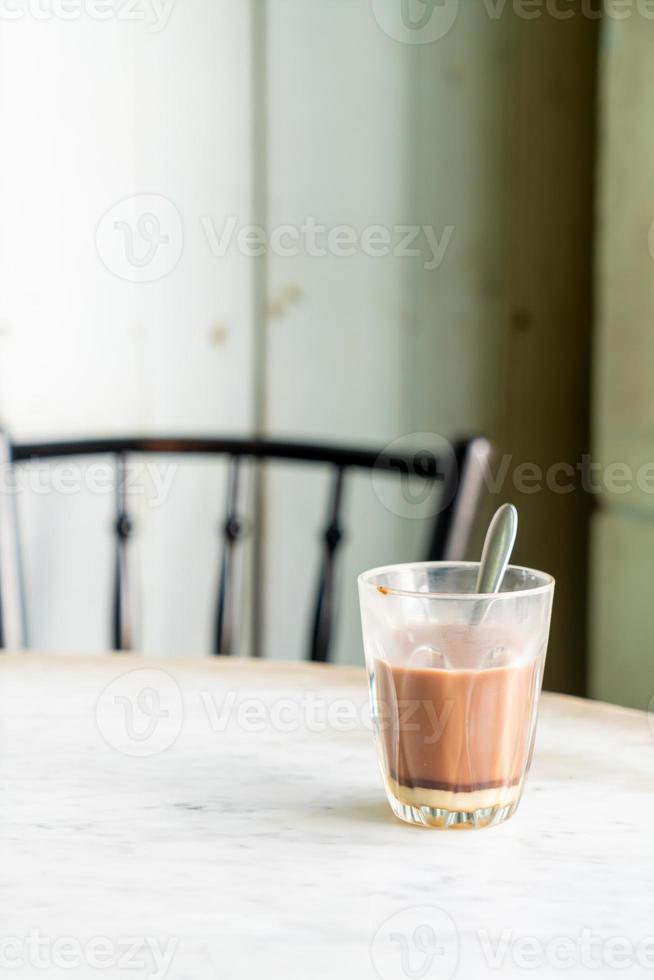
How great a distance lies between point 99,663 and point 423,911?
0.44 m

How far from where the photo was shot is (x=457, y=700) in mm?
514

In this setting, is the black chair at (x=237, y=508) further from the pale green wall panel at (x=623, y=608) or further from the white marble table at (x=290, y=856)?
the pale green wall panel at (x=623, y=608)

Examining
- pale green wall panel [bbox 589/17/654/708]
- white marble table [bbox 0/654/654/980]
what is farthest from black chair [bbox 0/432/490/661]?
pale green wall panel [bbox 589/17/654/708]

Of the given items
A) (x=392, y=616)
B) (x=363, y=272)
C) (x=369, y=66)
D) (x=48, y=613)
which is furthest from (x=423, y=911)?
(x=369, y=66)

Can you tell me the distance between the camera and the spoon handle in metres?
0.53

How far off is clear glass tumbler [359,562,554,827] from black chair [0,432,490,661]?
41cm

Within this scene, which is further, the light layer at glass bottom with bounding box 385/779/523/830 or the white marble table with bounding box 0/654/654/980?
the light layer at glass bottom with bounding box 385/779/523/830

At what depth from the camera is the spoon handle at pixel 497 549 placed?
526 mm

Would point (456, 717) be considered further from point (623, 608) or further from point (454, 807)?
point (623, 608)

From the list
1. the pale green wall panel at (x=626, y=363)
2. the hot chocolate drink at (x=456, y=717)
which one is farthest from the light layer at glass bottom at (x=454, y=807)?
the pale green wall panel at (x=626, y=363)

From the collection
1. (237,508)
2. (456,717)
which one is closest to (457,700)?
(456,717)

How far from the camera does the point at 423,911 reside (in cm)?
44

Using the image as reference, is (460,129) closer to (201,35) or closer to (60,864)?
(201,35)

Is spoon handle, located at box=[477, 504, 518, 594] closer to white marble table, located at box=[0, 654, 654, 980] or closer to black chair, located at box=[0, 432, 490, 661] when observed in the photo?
white marble table, located at box=[0, 654, 654, 980]
